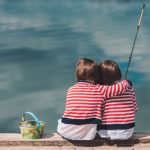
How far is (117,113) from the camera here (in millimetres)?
5164

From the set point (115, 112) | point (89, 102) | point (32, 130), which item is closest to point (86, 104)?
point (89, 102)

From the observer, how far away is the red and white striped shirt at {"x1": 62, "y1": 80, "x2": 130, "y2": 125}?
16.7 ft

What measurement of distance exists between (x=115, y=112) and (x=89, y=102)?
0.24 meters

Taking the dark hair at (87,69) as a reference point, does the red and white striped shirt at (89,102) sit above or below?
below

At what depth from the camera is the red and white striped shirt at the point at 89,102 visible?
16.7 feet

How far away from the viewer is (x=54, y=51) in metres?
15.6

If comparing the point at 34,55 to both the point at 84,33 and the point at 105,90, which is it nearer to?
the point at 84,33

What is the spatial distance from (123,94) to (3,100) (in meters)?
6.11

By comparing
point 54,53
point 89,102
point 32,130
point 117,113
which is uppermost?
point 89,102

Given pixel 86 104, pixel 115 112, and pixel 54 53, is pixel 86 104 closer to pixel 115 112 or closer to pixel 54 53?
pixel 115 112

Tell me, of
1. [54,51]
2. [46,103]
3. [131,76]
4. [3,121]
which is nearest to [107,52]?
[54,51]

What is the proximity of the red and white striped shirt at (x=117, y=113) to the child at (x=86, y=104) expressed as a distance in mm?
58

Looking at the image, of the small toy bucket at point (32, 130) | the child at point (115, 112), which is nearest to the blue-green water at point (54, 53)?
the small toy bucket at point (32, 130)

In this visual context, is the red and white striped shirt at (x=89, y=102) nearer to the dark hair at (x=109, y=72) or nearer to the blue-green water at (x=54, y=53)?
the dark hair at (x=109, y=72)
